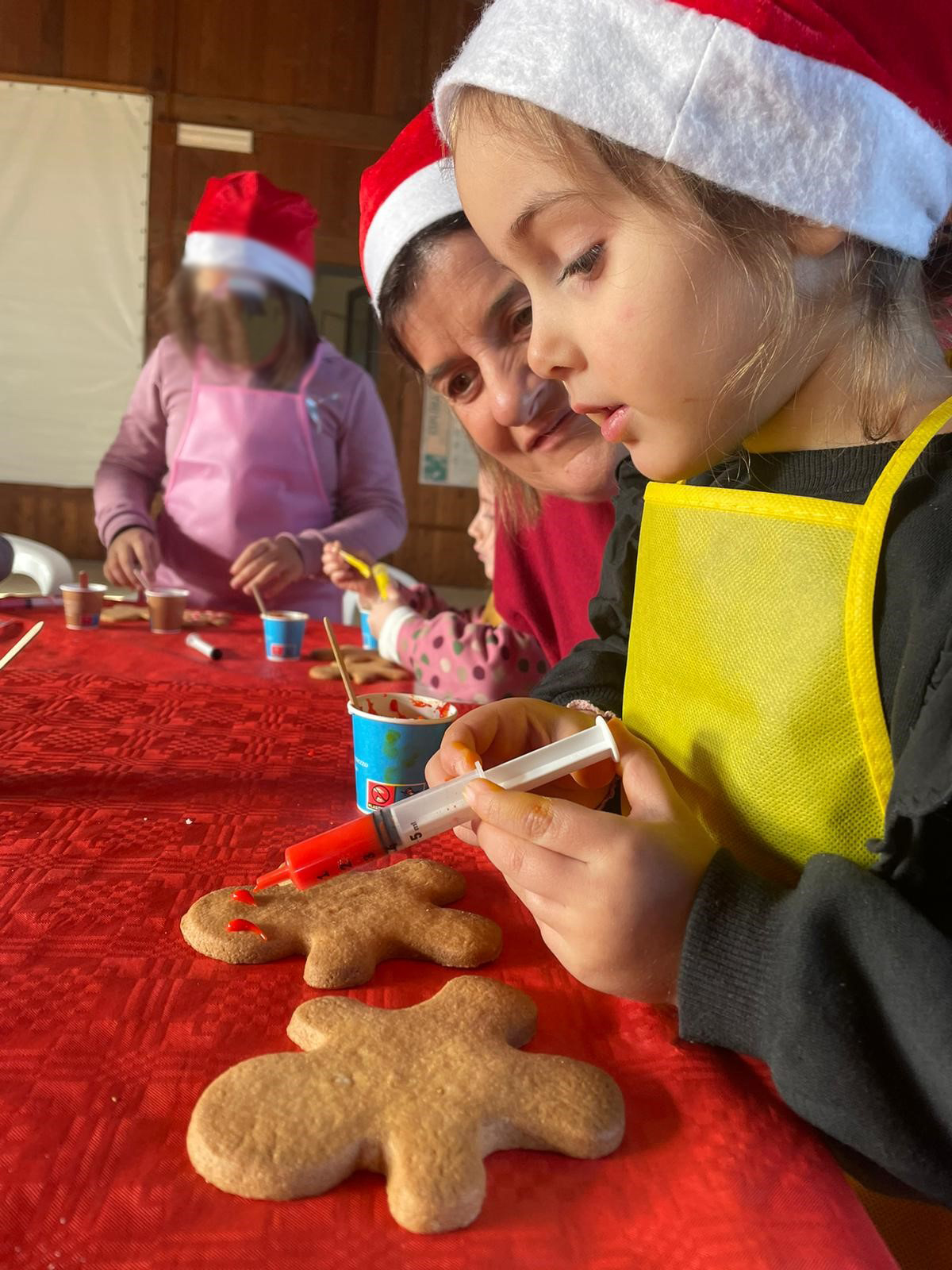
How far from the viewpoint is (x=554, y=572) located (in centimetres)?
175

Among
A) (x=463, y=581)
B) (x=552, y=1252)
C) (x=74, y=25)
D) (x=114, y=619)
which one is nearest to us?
(x=552, y=1252)

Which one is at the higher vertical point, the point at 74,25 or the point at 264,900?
the point at 74,25

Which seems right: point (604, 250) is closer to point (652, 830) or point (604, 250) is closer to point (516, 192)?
point (516, 192)

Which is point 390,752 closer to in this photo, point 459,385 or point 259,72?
point 459,385

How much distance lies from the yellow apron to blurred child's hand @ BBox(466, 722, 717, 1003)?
0.43 feet

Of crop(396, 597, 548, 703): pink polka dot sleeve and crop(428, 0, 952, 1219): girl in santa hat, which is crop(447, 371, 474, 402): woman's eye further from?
crop(428, 0, 952, 1219): girl in santa hat

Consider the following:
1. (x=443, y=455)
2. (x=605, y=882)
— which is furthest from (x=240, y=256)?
(x=443, y=455)

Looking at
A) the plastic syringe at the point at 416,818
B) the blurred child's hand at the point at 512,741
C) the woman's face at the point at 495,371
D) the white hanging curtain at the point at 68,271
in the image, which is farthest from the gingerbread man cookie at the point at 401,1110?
the white hanging curtain at the point at 68,271

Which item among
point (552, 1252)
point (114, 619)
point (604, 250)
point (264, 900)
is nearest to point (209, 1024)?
point (264, 900)

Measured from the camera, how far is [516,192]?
0.74m

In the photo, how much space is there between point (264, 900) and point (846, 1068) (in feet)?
1.29

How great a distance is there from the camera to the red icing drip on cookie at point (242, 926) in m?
0.68

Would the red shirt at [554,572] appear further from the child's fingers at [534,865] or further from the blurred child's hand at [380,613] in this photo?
the child's fingers at [534,865]

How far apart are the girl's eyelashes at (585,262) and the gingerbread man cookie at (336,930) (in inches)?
18.6
